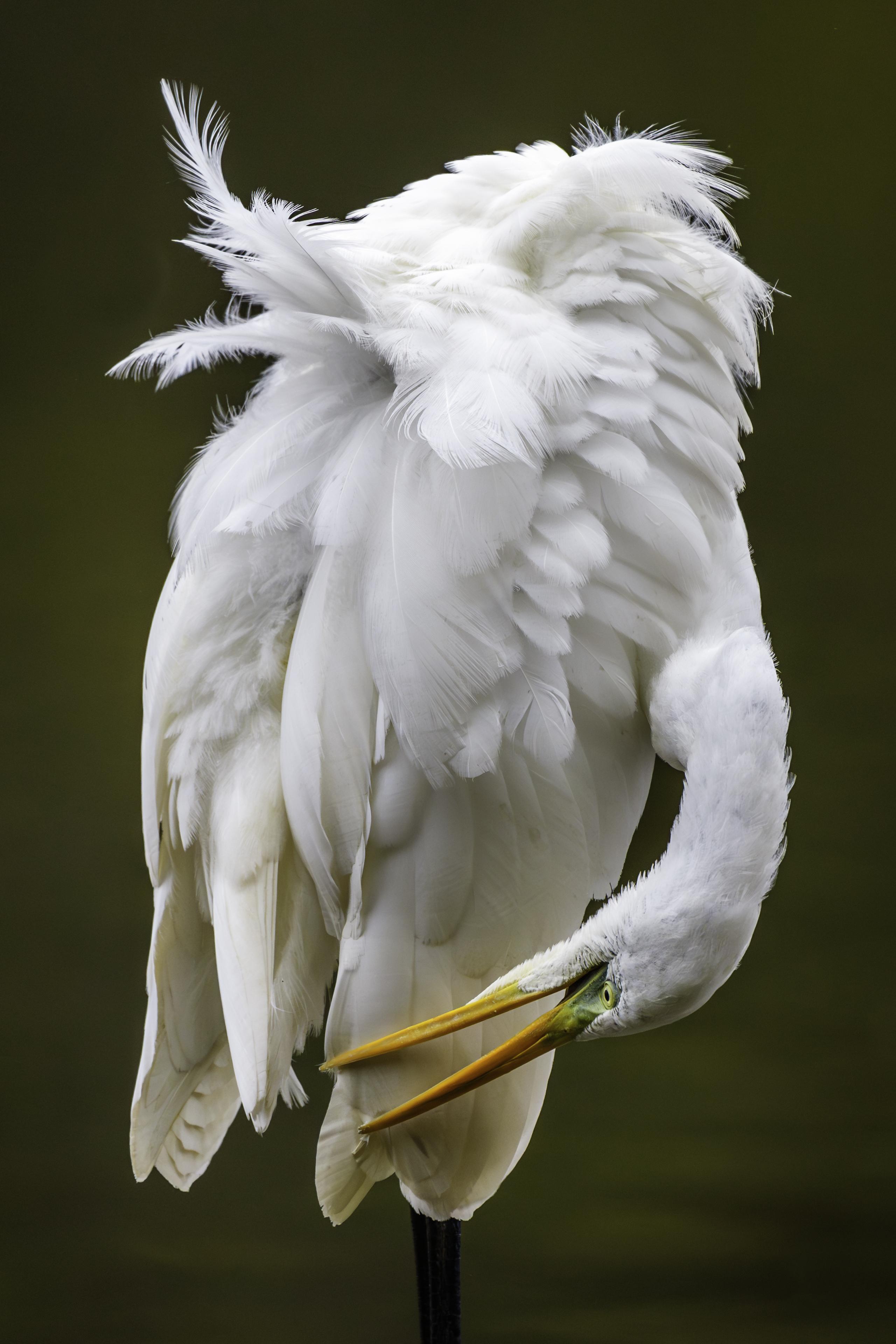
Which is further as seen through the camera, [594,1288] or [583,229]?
[594,1288]

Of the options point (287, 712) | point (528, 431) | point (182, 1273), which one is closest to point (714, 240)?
point (528, 431)

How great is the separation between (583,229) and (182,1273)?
1.33 meters

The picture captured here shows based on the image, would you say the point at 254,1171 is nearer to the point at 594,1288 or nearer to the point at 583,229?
the point at 594,1288

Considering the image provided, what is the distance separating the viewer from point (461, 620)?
3.20ft

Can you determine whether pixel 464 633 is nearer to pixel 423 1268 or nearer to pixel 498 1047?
pixel 498 1047

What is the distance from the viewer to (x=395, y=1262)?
1.70m

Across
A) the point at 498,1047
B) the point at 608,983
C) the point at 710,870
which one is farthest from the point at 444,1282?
the point at 710,870

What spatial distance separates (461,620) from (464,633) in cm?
1

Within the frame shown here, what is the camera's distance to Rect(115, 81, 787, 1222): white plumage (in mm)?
968

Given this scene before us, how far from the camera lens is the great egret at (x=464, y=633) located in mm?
968

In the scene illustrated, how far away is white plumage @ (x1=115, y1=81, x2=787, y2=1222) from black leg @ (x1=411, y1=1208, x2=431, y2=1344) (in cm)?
19

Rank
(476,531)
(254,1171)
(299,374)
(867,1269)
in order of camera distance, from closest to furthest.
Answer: (476,531), (299,374), (867,1269), (254,1171)

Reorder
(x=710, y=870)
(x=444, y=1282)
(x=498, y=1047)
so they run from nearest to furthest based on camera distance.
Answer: (x=710, y=870)
(x=498, y=1047)
(x=444, y=1282)

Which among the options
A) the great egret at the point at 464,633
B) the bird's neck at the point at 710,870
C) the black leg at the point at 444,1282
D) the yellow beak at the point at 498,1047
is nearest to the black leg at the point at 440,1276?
the black leg at the point at 444,1282
